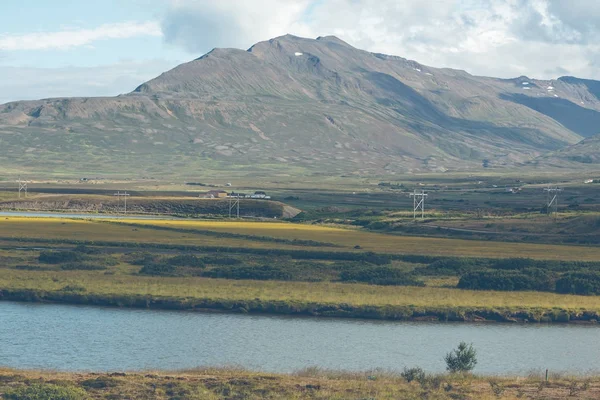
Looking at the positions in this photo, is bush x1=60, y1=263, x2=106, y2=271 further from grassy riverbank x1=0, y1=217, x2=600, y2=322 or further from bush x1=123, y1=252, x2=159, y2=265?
bush x1=123, y1=252, x2=159, y2=265

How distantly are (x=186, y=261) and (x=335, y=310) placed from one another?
19662 millimetres

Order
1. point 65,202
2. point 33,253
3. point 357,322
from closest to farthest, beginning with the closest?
point 357,322
point 33,253
point 65,202

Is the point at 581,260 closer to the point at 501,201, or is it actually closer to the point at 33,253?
the point at 33,253

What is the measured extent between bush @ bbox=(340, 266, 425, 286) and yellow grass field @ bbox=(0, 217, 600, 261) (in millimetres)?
17173

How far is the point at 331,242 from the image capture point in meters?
96.4

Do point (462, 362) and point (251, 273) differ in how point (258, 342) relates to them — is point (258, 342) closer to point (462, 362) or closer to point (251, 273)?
point (462, 362)

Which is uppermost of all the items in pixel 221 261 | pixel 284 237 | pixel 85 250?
pixel 284 237

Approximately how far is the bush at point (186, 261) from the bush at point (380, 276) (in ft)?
35.7

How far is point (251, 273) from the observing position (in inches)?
2672

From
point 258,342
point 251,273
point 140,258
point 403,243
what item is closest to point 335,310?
point 258,342

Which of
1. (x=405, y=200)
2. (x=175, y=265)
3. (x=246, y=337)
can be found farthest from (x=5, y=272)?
(x=405, y=200)

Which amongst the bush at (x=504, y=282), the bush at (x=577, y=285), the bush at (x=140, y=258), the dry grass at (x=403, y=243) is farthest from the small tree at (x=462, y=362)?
the dry grass at (x=403, y=243)

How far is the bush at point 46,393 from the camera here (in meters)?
33.4

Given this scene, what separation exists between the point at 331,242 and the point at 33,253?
97.8 ft
